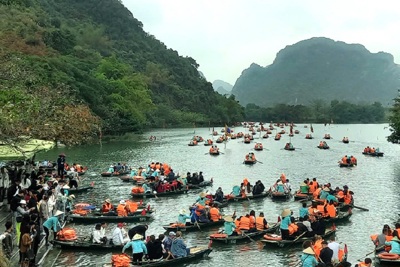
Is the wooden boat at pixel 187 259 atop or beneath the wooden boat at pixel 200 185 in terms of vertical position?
beneath

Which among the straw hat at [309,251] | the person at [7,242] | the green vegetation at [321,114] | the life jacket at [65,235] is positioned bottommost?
the life jacket at [65,235]

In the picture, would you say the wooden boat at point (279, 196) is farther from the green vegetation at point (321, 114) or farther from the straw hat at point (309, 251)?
the green vegetation at point (321, 114)

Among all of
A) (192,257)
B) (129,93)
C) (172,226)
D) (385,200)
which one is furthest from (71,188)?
(129,93)

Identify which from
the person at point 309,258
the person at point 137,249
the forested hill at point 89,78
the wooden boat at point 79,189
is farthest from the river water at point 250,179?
the forested hill at point 89,78

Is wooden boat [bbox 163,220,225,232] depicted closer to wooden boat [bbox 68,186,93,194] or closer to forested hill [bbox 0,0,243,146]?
forested hill [bbox 0,0,243,146]

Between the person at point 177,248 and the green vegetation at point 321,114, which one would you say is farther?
the green vegetation at point 321,114

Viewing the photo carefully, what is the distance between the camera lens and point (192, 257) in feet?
59.9

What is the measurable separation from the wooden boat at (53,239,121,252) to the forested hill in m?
4.44

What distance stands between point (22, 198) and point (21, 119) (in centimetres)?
314

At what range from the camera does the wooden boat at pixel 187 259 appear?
669 inches

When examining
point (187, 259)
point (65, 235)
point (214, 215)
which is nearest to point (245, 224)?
point (214, 215)

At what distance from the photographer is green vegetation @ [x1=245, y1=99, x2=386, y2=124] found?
561 ft

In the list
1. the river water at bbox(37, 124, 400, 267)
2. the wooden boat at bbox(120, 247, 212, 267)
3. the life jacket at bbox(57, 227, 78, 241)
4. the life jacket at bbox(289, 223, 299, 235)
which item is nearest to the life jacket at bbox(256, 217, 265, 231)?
the river water at bbox(37, 124, 400, 267)

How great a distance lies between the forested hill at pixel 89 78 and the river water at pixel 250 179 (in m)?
4.72
